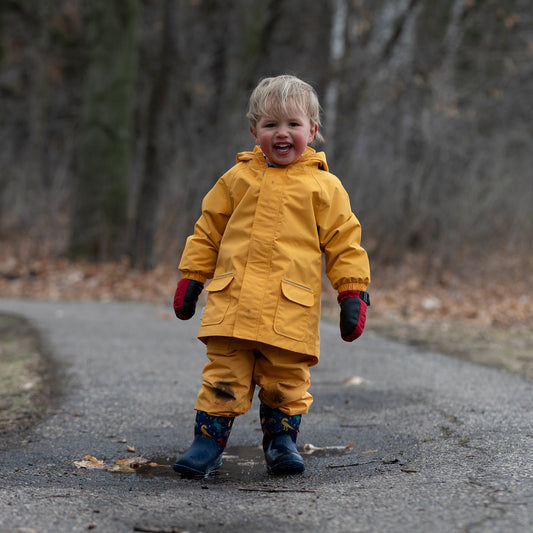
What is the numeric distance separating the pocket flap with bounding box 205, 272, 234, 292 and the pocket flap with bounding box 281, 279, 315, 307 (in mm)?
230

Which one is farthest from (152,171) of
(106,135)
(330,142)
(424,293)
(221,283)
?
(221,283)

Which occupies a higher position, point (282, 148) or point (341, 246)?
point (282, 148)

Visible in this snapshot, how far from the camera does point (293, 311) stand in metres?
3.24

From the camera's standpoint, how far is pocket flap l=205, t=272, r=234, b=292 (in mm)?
3266

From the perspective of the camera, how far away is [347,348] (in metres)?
6.77

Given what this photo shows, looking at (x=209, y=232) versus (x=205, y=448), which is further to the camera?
(x=209, y=232)

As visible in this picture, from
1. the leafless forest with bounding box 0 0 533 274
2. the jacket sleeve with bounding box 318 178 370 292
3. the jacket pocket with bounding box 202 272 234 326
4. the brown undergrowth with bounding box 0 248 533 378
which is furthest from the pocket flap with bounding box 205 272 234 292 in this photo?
the leafless forest with bounding box 0 0 533 274

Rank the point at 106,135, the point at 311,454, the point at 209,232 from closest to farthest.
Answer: the point at 209,232
the point at 311,454
the point at 106,135

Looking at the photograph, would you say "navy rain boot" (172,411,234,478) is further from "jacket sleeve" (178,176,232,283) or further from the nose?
the nose

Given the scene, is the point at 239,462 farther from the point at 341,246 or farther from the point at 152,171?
the point at 152,171

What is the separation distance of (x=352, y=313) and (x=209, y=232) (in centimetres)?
76

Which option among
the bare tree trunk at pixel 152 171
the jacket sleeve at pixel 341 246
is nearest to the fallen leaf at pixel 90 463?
the jacket sleeve at pixel 341 246

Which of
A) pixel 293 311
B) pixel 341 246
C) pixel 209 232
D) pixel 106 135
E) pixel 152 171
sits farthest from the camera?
pixel 106 135

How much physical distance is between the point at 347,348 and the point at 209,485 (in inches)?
150
